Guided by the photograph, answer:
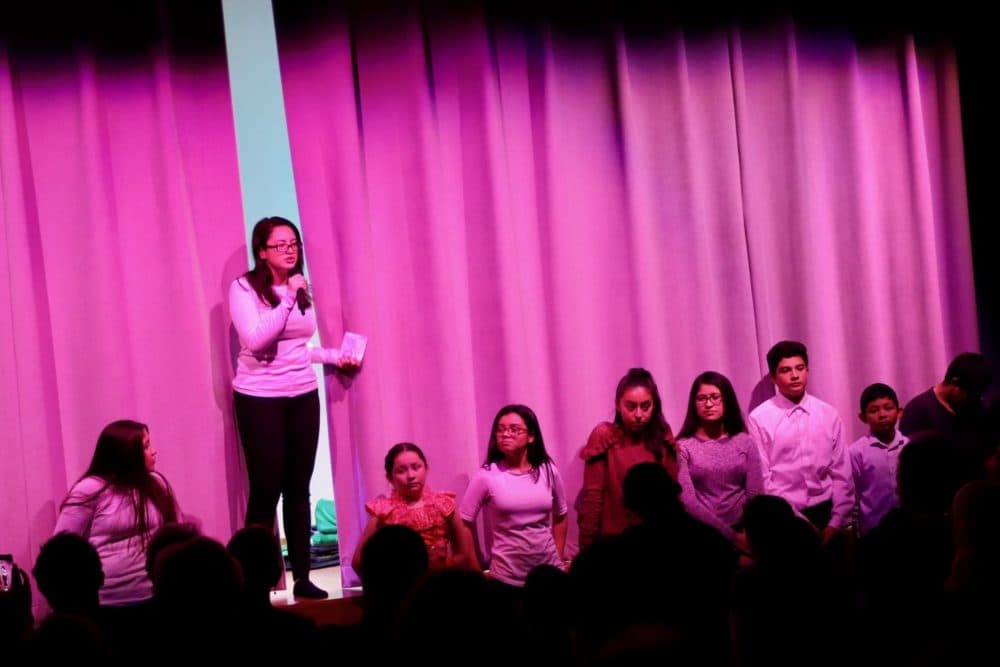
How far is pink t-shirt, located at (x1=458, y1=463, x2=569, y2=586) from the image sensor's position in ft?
15.3

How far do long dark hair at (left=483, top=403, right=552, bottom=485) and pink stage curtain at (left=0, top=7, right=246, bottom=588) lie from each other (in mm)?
1153

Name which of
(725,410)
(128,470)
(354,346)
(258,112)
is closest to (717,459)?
(725,410)

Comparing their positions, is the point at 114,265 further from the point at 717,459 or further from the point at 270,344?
the point at 717,459

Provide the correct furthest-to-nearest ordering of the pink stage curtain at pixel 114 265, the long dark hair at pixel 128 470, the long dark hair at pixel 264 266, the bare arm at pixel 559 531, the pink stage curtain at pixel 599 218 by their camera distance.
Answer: the pink stage curtain at pixel 599 218, the bare arm at pixel 559 531, the pink stage curtain at pixel 114 265, the long dark hair at pixel 264 266, the long dark hair at pixel 128 470

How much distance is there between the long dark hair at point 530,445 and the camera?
15.6 ft

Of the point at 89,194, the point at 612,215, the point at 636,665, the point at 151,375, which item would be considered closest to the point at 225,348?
the point at 151,375

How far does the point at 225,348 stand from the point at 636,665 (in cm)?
361

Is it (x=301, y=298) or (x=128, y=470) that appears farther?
(x=301, y=298)

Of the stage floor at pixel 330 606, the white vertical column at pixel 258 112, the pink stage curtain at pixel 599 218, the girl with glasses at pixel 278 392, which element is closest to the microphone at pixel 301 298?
the girl with glasses at pixel 278 392

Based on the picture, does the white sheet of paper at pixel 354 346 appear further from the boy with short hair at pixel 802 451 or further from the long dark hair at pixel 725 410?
the boy with short hair at pixel 802 451

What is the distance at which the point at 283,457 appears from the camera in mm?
4664

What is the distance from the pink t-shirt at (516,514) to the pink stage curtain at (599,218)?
43cm

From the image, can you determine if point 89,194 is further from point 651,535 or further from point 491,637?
point 491,637

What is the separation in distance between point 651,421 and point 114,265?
97.5 inches
